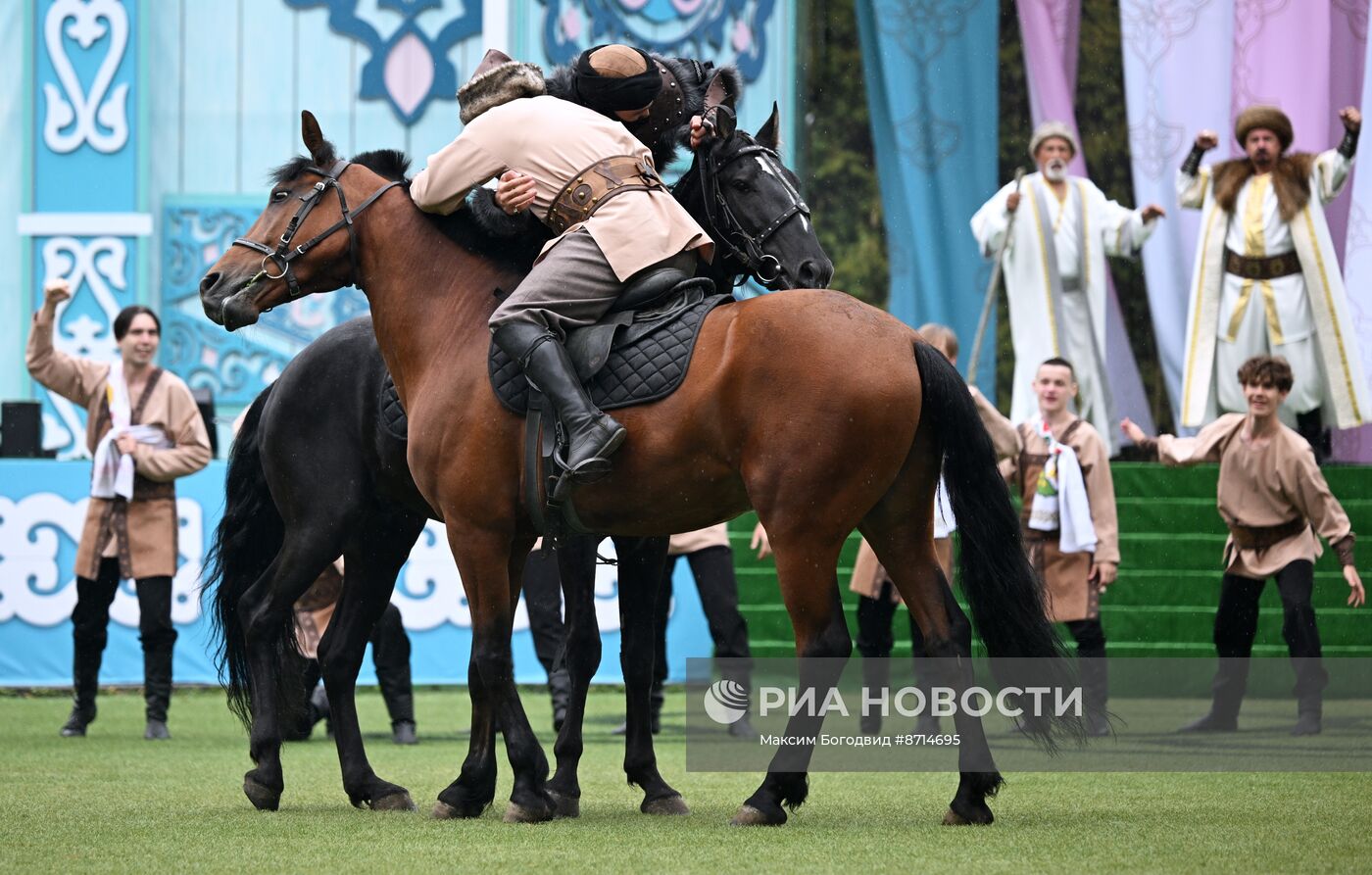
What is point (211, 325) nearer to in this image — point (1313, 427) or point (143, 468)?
point (143, 468)

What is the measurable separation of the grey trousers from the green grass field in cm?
149

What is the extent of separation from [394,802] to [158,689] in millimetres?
3383

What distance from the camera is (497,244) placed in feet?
19.6

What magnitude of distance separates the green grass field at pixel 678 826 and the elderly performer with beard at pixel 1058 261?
5.43 m

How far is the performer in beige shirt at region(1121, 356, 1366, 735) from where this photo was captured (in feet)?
27.7

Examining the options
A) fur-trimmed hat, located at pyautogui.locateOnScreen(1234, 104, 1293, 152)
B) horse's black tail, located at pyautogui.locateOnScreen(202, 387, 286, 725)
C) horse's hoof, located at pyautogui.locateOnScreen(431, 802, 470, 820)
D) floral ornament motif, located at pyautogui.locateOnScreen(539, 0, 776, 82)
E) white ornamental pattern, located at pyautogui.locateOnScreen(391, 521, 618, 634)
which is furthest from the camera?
floral ornament motif, located at pyautogui.locateOnScreen(539, 0, 776, 82)

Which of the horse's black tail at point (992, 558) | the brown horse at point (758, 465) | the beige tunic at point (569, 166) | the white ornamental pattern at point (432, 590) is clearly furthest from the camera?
the white ornamental pattern at point (432, 590)

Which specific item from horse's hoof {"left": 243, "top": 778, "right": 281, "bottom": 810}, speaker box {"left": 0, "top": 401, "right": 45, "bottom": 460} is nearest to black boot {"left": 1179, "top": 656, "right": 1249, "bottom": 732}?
horse's hoof {"left": 243, "top": 778, "right": 281, "bottom": 810}

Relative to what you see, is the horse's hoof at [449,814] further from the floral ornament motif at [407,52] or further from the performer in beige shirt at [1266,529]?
the floral ornament motif at [407,52]

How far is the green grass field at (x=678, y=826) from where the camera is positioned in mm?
4594

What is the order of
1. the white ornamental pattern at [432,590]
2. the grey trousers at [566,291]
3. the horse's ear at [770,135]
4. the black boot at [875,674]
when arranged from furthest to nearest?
the white ornamental pattern at [432,590] < the black boot at [875,674] < the horse's ear at [770,135] < the grey trousers at [566,291]

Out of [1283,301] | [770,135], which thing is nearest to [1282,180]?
[1283,301]

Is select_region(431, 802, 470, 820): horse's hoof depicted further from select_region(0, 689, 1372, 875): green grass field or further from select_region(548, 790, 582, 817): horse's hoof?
select_region(548, 790, 582, 817): horse's hoof

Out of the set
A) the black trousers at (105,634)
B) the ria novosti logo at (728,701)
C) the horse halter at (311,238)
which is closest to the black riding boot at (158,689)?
the black trousers at (105,634)
